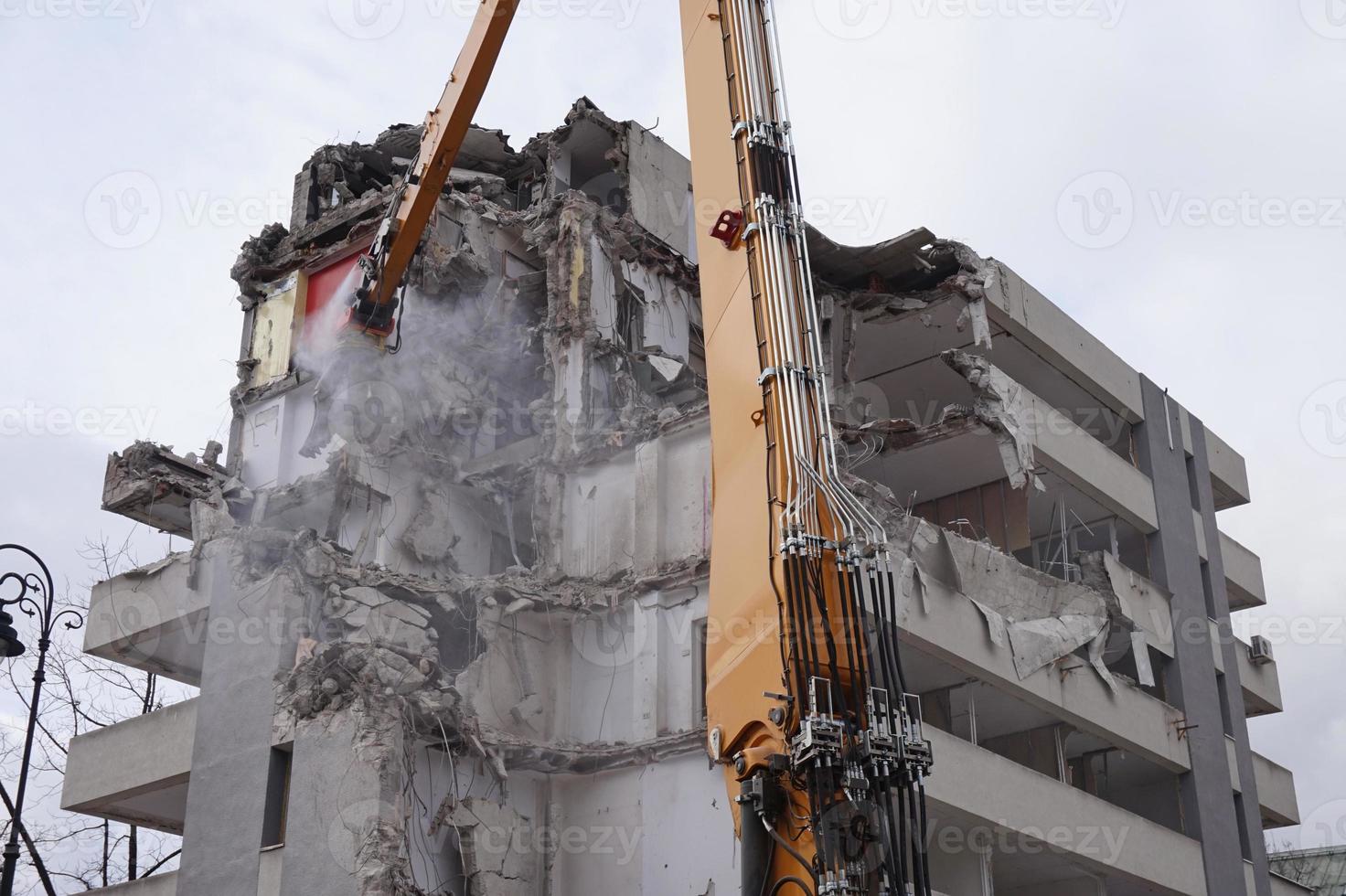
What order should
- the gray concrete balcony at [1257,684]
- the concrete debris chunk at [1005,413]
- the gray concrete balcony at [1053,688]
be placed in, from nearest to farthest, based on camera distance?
the gray concrete balcony at [1053,688]
the concrete debris chunk at [1005,413]
the gray concrete balcony at [1257,684]

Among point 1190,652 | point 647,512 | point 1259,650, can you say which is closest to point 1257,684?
point 1259,650

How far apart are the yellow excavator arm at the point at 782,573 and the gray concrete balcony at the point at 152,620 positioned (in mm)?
11124

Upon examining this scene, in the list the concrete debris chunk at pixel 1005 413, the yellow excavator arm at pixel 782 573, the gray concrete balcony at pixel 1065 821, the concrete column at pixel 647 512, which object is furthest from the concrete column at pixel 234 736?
the concrete debris chunk at pixel 1005 413

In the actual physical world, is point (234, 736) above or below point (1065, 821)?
above

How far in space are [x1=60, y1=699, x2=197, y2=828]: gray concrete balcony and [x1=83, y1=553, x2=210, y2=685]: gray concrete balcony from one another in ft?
5.48

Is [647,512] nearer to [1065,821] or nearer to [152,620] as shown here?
[1065,821]

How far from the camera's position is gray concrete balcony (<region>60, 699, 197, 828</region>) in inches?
810

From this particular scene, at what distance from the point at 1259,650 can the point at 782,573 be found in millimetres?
21465

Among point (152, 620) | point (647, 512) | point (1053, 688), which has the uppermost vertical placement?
point (647, 512)

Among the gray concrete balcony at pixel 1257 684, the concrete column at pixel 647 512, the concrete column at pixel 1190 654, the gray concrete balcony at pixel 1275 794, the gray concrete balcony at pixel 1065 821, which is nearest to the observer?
the gray concrete balcony at pixel 1065 821

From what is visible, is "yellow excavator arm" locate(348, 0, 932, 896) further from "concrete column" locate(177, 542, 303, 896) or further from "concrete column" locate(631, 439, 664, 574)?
"concrete column" locate(177, 542, 303, 896)

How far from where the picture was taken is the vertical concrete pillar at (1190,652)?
82.6 ft

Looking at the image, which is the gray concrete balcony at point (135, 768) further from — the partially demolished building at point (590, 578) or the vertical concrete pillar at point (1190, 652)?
the vertical concrete pillar at point (1190, 652)

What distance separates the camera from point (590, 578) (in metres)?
21.6
